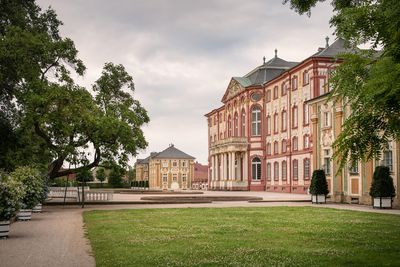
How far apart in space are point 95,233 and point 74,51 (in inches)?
587

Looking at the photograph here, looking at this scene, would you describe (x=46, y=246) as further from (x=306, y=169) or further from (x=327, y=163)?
(x=306, y=169)

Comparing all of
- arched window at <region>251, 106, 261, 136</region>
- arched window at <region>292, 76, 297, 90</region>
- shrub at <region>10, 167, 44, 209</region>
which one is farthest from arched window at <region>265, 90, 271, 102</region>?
shrub at <region>10, 167, 44, 209</region>

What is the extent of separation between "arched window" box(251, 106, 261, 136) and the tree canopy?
3345 centimetres

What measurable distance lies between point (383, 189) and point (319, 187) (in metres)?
5.57

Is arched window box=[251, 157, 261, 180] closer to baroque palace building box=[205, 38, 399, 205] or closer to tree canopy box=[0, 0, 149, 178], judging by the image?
baroque palace building box=[205, 38, 399, 205]

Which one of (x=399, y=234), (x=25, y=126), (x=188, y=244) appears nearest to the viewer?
(x=188, y=244)

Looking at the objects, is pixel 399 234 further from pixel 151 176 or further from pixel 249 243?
pixel 151 176

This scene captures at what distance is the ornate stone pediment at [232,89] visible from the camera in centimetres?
6396

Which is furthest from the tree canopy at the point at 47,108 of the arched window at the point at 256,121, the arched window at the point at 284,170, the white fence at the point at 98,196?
the arched window at the point at 256,121

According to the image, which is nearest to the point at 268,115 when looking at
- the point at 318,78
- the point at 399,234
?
the point at 318,78

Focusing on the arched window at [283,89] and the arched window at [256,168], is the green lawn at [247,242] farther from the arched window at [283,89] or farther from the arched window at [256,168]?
the arched window at [256,168]

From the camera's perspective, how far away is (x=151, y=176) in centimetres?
10375

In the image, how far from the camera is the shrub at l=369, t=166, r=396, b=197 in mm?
25094

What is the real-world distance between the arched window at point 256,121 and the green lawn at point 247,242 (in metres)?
43.7
